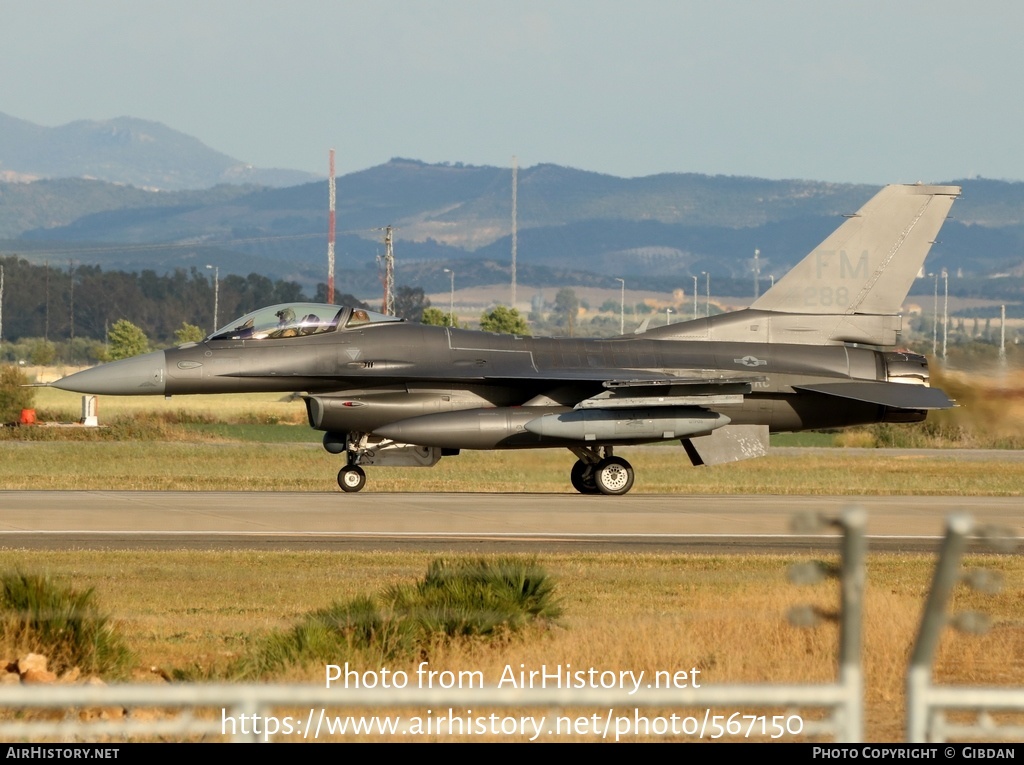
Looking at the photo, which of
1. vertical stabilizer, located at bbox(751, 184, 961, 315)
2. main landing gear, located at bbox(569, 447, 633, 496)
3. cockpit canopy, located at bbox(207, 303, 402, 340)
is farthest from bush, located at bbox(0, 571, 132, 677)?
vertical stabilizer, located at bbox(751, 184, 961, 315)

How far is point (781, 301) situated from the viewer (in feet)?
75.4

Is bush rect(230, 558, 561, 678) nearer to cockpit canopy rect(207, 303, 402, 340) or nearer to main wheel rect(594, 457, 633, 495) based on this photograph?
cockpit canopy rect(207, 303, 402, 340)

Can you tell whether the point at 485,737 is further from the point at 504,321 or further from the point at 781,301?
the point at 504,321

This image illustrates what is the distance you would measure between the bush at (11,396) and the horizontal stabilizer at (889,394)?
29.4 metres

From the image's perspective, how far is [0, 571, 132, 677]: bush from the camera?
916 centimetres

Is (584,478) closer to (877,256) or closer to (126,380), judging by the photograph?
(877,256)

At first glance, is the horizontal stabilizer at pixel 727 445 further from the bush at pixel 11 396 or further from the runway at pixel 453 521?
the bush at pixel 11 396

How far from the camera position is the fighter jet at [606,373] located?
819 inches

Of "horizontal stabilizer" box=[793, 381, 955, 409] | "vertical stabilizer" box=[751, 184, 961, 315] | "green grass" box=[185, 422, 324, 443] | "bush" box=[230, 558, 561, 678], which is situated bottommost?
"green grass" box=[185, 422, 324, 443]

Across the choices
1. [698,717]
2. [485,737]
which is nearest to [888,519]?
[698,717]

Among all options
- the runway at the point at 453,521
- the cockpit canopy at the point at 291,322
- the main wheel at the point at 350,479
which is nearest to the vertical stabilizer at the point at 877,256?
the runway at the point at 453,521

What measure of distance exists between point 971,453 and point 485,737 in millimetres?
31878

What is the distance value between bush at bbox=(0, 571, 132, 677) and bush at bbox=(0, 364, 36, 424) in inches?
1388

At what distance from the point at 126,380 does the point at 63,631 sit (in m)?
11.8
